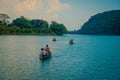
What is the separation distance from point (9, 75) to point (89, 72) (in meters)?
11.7

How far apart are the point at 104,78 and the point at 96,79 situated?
4.93 ft

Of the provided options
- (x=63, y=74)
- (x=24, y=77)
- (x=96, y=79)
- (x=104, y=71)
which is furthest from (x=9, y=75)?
(x=104, y=71)

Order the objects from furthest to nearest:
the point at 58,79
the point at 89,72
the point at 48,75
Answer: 1. the point at 89,72
2. the point at 48,75
3. the point at 58,79

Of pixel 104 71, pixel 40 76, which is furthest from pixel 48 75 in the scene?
pixel 104 71

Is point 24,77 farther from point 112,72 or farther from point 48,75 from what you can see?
point 112,72

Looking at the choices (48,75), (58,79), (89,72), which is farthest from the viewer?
(89,72)

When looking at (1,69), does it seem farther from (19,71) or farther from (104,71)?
(104,71)

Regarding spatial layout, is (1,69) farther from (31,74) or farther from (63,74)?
(63,74)

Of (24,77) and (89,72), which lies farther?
(89,72)

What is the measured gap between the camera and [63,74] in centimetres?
3325

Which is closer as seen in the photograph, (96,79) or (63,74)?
(96,79)

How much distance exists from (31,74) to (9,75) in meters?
2.97

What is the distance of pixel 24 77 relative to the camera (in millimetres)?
30484

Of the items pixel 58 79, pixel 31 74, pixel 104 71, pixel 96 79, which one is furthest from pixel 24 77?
pixel 104 71
